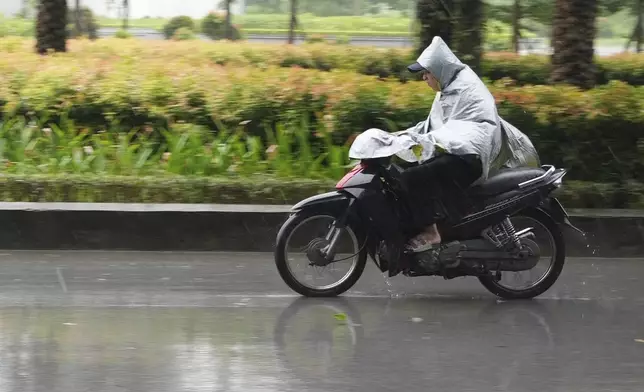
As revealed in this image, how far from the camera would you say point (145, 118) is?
10.9 m

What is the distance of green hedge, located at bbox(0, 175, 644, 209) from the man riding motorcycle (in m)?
2.14

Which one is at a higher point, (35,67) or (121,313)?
(35,67)

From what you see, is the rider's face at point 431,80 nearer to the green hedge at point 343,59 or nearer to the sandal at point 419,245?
the sandal at point 419,245

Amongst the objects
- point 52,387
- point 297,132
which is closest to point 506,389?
point 52,387

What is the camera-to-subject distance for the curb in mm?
8711

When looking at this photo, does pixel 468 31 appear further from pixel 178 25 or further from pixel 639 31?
pixel 178 25

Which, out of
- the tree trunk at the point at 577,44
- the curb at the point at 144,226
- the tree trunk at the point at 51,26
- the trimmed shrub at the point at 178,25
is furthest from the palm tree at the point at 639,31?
the curb at the point at 144,226

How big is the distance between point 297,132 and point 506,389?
5171 mm

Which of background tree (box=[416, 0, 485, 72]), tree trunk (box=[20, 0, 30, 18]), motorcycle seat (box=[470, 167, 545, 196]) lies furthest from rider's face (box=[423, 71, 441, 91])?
tree trunk (box=[20, 0, 30, 18])

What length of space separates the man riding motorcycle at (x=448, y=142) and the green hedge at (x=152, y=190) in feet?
7.02

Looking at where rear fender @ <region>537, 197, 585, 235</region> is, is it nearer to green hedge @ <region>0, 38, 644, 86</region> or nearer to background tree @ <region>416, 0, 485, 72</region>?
background tree @ <region>416, 0, 485, 72</region>

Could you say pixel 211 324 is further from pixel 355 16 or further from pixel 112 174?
pixel 355 16

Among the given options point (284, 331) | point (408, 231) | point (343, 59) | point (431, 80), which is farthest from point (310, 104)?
point (343, 59)

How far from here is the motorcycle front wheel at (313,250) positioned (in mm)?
7277
